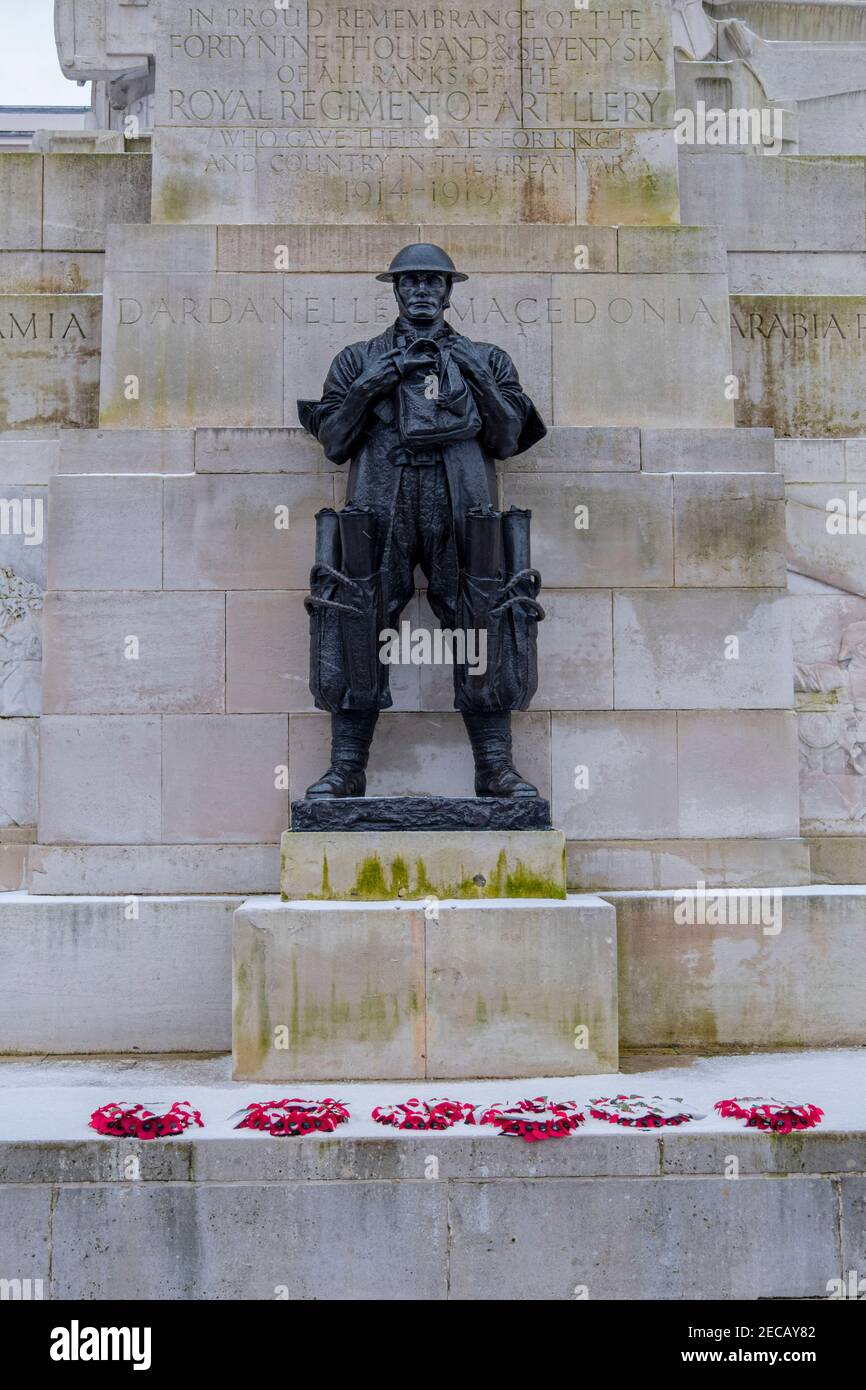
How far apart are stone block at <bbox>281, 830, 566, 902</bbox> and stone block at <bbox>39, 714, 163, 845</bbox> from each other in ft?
5.59

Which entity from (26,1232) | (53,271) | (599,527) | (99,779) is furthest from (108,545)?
(26,1232)

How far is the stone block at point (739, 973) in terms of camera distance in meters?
10.2

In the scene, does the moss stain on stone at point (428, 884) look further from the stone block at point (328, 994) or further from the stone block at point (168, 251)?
the stone block at point (168, 251)

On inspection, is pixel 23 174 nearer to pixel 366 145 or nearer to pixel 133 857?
pixel 366 145

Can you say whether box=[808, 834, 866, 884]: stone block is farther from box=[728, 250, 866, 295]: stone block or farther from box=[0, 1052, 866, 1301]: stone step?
box=[728, 250, 866, 295]: stone block

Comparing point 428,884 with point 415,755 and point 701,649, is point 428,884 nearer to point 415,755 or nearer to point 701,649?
point 415,755

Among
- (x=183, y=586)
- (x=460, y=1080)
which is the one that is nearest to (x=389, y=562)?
(x=183, y=586)

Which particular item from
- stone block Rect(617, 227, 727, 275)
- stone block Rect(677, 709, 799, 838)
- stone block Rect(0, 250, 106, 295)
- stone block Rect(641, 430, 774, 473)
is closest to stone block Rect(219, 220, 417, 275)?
stone block Rect(617, 227, 727, 275)

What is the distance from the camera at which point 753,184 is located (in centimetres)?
1352

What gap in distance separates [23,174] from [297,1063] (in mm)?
8802

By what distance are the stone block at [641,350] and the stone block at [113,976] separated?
512 centimetres

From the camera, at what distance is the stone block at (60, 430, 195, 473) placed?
11305mm

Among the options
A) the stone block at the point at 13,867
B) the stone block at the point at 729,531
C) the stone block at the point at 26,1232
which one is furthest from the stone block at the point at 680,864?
the stone block at the point at 26,1232

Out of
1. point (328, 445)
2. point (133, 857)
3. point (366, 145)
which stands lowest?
point (133, 857)
